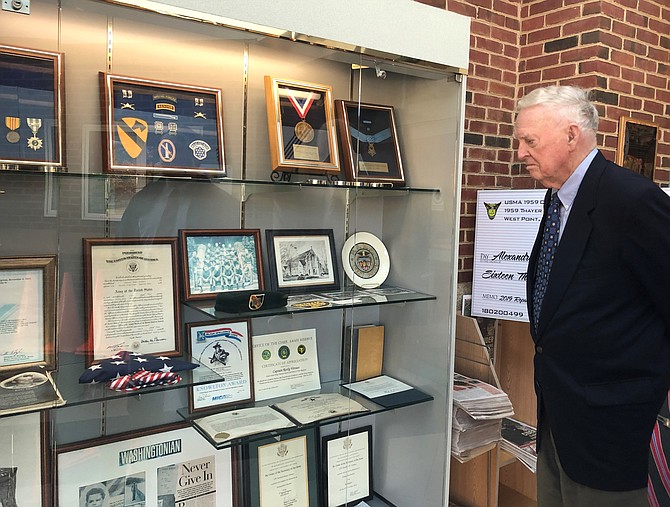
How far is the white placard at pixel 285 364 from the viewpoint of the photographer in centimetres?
210

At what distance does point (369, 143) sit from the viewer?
2160 mm

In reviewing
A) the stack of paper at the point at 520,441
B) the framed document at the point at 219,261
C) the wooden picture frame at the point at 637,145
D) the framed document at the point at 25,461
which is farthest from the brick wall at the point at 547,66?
the framed document at the point at 25,461

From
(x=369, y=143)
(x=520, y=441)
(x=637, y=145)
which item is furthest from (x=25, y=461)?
(x=637, y=145)

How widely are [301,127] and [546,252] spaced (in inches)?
37.2

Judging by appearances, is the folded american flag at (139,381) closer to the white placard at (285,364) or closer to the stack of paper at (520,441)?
the white placard at (285,364)

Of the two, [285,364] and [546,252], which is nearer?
[546,252]

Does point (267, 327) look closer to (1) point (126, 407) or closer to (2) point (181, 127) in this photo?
(1) point (126, 407)

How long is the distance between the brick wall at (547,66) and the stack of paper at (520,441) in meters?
0.75

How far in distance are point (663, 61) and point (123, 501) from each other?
3.44m

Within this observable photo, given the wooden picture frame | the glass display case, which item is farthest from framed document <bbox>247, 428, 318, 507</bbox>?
the wooden picture frame

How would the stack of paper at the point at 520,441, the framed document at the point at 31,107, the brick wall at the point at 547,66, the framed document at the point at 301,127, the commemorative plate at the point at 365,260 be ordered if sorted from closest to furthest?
the framed document at the point at 31,107 → the framed document at the point at 301,127 → the commemorative plate at the point at 365,260 → the stack of paper at the point at 520,441 → the brick wall at the point at 547,66

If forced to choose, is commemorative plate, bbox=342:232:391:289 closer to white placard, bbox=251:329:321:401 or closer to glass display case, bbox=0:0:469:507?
glass display case, bbox=0:0:469:507

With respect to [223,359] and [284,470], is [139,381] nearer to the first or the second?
[223,359]

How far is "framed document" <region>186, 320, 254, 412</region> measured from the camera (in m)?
1.92
